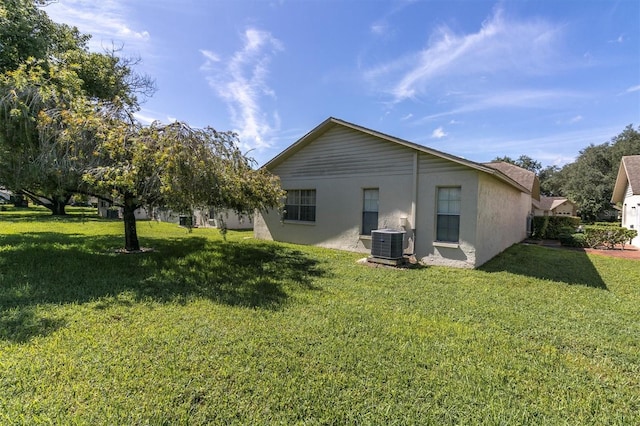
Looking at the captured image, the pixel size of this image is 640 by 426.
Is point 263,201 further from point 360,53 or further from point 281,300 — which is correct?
point 360,53

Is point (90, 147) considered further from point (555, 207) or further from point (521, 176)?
point (555, 207)

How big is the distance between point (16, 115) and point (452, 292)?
31.0 feet

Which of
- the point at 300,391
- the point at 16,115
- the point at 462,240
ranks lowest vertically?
the point at 300,391

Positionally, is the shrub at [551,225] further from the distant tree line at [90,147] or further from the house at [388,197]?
the distant tree line at [90,147]

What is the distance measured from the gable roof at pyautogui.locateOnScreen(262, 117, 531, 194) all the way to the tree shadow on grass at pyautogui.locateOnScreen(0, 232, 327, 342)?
4482 mm

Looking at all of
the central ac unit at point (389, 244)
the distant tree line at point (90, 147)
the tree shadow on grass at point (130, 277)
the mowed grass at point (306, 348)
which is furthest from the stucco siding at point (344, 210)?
the distant tree line at point (90, 147)

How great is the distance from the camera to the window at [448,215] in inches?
354

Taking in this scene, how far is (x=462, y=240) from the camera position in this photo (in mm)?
8773

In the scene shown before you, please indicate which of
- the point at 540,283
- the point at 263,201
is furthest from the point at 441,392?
the point at 263,201

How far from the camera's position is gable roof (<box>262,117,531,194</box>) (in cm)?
843

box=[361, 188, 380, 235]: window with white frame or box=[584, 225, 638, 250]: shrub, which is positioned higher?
box=[361, 188, 380, 235]: window with white frame

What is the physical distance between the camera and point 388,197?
10.0 meters

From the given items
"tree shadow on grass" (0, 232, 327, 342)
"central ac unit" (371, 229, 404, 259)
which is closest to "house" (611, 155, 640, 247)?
"central ac unit" (371, 229, 404, 259)

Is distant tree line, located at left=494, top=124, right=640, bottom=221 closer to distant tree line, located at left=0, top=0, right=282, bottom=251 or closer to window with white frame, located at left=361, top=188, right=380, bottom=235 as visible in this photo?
window with white frame, located at left=361, top=188, right=380, bottom=235
